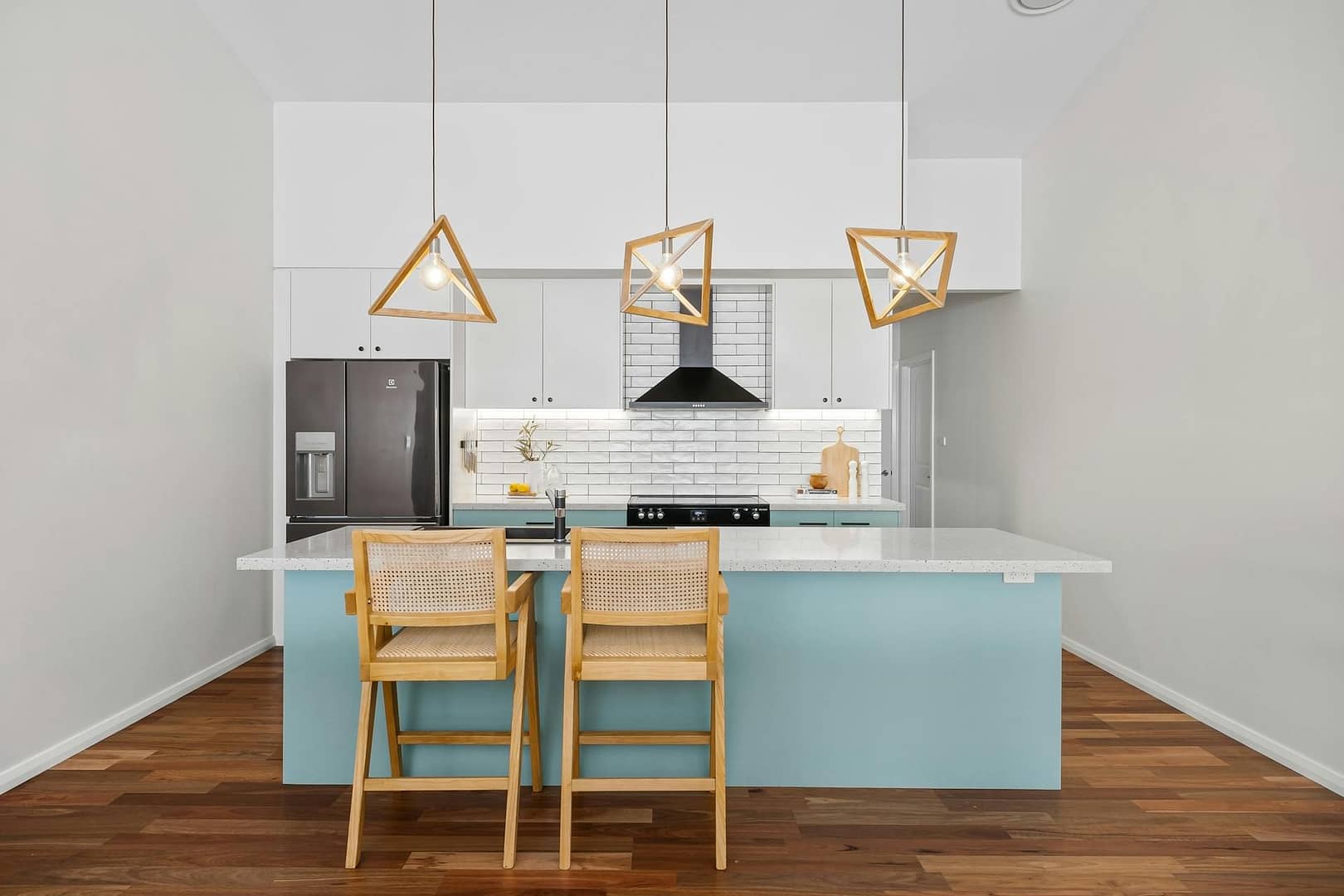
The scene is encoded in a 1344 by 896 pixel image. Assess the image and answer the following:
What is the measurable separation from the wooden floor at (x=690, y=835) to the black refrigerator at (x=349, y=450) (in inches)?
63.7

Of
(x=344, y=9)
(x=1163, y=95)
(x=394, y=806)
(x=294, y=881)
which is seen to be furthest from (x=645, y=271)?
(x=294, y=881)

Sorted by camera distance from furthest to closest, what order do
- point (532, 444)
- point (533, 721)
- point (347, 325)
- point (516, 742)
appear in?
point (532, 444)
point (347, 325)
point (533, 721)
point (516, 742)

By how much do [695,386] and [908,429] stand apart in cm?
346

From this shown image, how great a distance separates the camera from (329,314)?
4.73 metres

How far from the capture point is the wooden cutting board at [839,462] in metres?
5.30

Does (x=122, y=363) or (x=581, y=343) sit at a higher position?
(x=581, y=343)

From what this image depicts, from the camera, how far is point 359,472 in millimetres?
4559

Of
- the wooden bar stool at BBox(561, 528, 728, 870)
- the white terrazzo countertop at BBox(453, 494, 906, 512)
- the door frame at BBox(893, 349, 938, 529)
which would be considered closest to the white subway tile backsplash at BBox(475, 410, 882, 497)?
the white terrazzo countertop at BBox(453, 494, 906, 512)

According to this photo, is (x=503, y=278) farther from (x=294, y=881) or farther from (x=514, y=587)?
(x=294, y=881)

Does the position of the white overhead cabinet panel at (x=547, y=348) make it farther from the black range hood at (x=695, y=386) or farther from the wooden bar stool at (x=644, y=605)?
the wooden bar stool at (x=644, y=605)

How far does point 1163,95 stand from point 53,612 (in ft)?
17.8

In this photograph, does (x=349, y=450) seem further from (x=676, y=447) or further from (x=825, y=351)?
(x=825, y=351)

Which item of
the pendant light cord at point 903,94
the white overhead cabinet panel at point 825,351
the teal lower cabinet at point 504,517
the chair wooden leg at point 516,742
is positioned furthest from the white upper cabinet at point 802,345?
the chair wooden leg at point 516,742

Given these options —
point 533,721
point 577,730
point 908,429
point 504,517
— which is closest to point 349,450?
point 504,517
